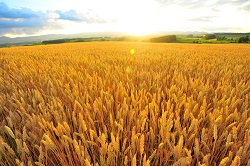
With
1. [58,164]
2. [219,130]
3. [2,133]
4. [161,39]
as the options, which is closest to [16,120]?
[2,133]

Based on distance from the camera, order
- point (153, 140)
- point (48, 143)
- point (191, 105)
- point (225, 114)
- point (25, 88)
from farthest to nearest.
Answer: point (25, 88)
point (191, 105)
point (225, 114)
point (153, 140)
point (48, 143)

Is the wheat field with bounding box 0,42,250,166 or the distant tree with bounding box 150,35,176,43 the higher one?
the distant tree with bounding box 150,35,176,43

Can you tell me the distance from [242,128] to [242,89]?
872 mm

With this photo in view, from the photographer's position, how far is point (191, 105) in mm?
1381

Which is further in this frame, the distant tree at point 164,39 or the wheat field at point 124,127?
the distant tree at point 164,39

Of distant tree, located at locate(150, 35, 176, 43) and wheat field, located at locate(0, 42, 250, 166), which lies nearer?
wheat field, located at locate(0, 42, 250, 166)

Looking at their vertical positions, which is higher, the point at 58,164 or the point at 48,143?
the point at 48,143

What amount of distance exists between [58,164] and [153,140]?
484 millimetres

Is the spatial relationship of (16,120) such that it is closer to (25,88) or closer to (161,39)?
(25,88)

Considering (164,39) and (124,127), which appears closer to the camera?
(124,127)

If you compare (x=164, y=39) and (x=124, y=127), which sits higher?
(x=164, y=39)

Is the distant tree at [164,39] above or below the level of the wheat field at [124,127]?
above

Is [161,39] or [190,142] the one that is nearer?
[190,142]

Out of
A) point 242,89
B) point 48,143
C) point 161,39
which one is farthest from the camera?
point 161,39
